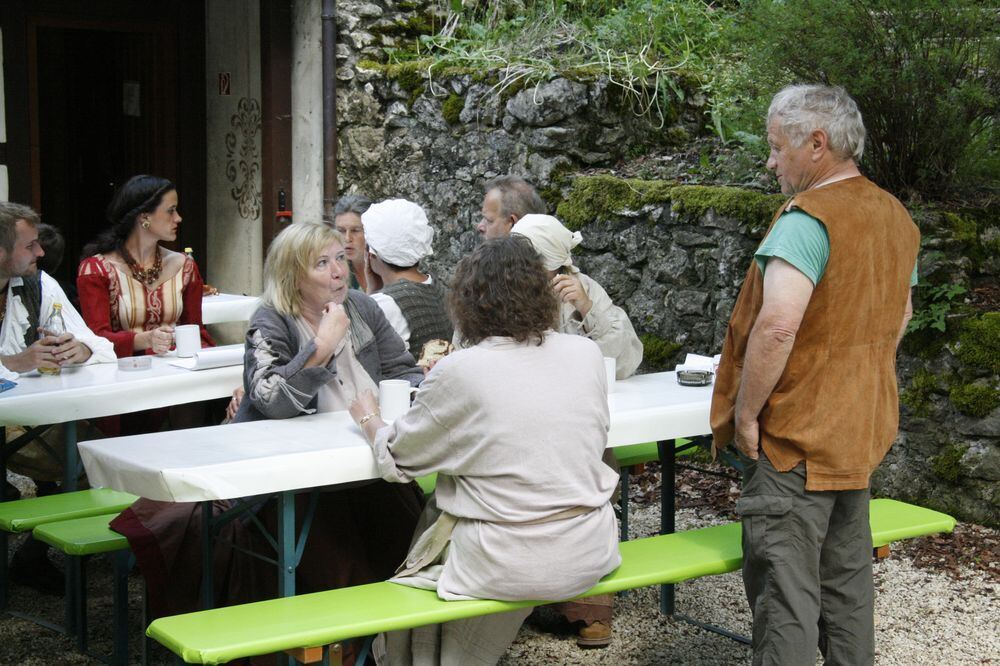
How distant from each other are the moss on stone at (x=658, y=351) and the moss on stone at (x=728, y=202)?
69 cm

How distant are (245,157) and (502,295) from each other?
19.0 ft

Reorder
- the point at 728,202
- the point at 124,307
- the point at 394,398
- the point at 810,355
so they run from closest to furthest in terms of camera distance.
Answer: the point at 810,355 → the point at 394,398 → the point at 124,307 → the point at 728,202

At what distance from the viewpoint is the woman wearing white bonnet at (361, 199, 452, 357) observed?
4523 millimetres

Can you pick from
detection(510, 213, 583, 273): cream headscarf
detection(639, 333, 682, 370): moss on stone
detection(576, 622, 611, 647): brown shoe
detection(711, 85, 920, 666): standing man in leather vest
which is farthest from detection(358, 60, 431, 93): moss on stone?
detection(711, 85, 920, 666): standing man in leather vest

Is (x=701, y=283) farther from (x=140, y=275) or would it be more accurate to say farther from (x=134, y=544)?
(x=134, y=544)

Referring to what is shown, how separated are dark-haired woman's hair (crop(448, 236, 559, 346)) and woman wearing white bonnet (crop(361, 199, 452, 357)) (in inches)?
53.3

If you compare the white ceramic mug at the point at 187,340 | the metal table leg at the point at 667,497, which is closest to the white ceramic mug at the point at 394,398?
the metal table leg at the point at 667,497

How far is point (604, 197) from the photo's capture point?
664 centimetres

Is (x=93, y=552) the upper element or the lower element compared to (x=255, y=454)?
lower

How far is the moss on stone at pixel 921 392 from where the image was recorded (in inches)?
211

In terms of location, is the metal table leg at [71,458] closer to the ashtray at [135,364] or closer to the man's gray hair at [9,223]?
the ashtray at [135,364]

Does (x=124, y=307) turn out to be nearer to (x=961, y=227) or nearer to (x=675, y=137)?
(x=675, y=137)

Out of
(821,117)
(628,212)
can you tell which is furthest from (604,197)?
(821,117)

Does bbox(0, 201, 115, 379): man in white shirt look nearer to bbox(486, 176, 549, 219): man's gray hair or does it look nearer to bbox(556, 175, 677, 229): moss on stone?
bbox(486, 176, 549, 219): man's gray hair
